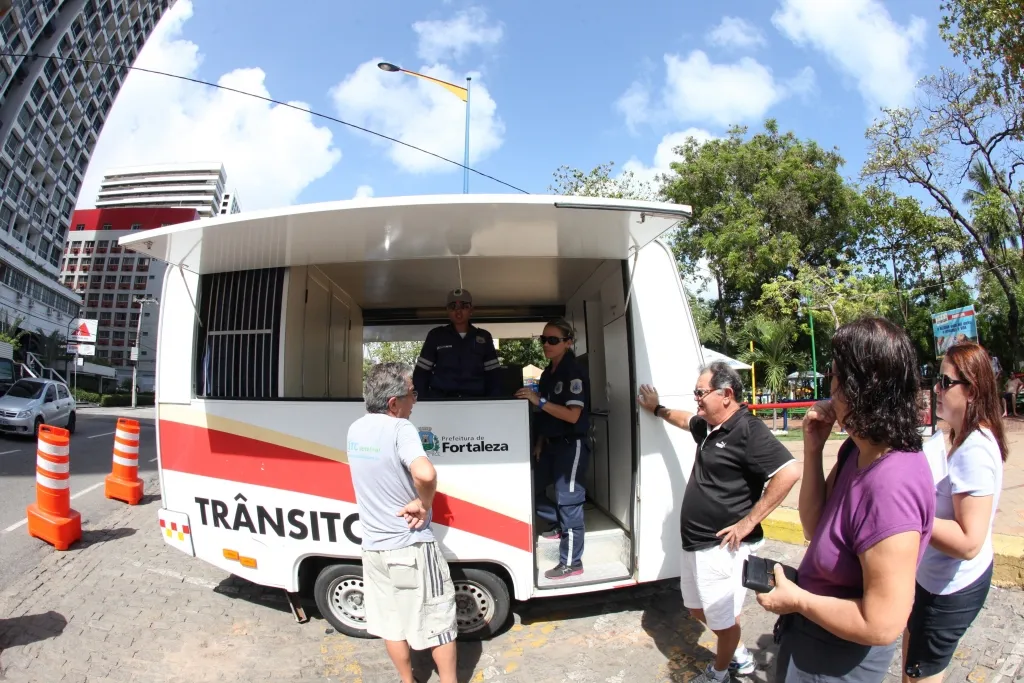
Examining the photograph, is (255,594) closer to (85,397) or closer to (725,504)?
(725,504)

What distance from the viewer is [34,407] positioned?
14.4 metres

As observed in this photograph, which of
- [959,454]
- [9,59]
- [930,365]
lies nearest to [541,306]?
[959,454]

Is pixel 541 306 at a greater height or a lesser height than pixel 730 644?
greater

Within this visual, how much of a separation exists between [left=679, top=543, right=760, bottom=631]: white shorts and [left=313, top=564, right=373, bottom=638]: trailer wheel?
2020mm

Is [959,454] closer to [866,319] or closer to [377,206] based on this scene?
[866,319]

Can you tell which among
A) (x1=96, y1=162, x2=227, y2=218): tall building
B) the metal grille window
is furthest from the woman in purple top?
(x1=96, y1=162, x2=227, y2=218): tall building

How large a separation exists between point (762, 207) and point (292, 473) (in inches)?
950

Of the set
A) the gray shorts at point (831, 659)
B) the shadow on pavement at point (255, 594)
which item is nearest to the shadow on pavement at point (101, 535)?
the shadow on pavement at point (255, 594)

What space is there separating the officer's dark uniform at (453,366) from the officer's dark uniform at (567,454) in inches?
18.4

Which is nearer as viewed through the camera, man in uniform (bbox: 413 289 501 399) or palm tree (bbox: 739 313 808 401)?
man in uniform (bbox: 413 289 501 399)

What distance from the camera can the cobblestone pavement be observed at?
3.49m

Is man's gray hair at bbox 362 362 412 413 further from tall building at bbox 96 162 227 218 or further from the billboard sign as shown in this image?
tall building at bbox 96 162 227 218

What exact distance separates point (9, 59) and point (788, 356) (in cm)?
6810

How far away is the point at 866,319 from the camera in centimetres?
164
